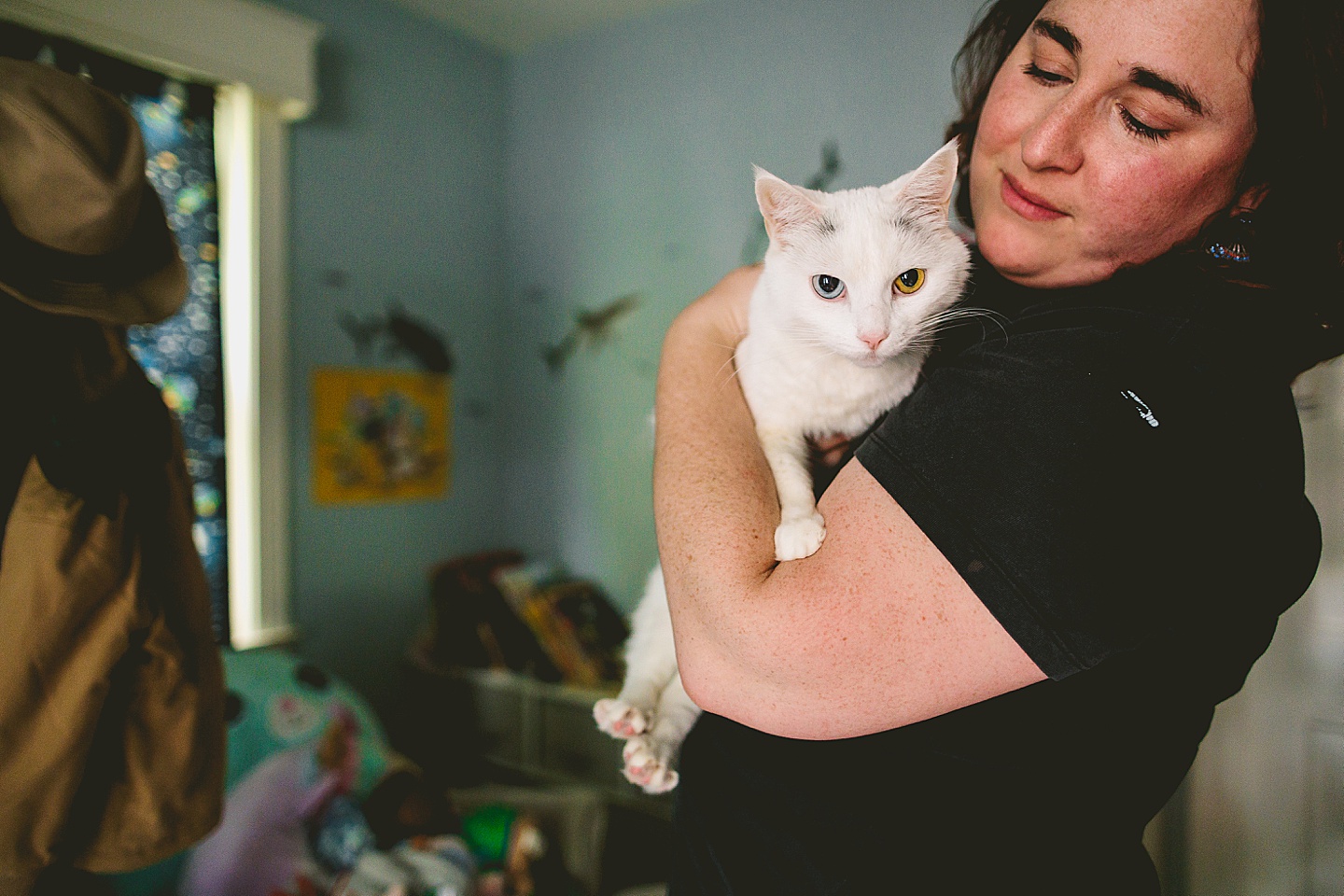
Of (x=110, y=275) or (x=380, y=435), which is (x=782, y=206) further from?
(x=380, y=435)

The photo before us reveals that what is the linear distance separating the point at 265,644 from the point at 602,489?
116 cm

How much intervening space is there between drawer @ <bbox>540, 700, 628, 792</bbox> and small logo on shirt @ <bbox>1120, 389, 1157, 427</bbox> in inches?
77.3

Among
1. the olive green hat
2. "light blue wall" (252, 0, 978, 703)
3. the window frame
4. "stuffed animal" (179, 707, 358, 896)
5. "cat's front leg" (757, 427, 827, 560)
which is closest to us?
"cat's front leg" (757, 427, 827, 560)

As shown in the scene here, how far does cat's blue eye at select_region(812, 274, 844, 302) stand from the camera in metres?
0.72

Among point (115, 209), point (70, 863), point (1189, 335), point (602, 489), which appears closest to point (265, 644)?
point (602, 489)

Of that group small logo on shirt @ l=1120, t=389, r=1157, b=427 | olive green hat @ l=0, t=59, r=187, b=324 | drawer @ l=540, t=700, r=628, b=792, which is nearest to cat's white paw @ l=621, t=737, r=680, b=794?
small logo on shirt @ l=1120, t=389, r=1157, b=427

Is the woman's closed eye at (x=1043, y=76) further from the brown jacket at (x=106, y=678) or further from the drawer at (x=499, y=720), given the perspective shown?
the drawer at (x=499, y=720)

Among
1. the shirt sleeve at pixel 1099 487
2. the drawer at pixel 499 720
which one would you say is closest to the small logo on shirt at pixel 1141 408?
the shirt sleeve at pixel 1099 487

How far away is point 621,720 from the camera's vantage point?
29.0 inches

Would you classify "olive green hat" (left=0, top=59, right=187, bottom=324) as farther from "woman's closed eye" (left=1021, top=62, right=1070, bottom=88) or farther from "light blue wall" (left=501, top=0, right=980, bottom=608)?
"light blue wall" (left=501, top=0, right=980, bottom=608)

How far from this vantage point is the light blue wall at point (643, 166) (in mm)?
2061

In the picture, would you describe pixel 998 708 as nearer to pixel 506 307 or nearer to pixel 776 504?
pixel 776 504

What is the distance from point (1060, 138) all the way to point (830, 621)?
1.29ft

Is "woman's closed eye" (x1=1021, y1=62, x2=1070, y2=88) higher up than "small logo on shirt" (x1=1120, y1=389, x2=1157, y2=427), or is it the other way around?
"woman's closed eye" (x1=1021, y1=62, x2=1070, y2=88)
